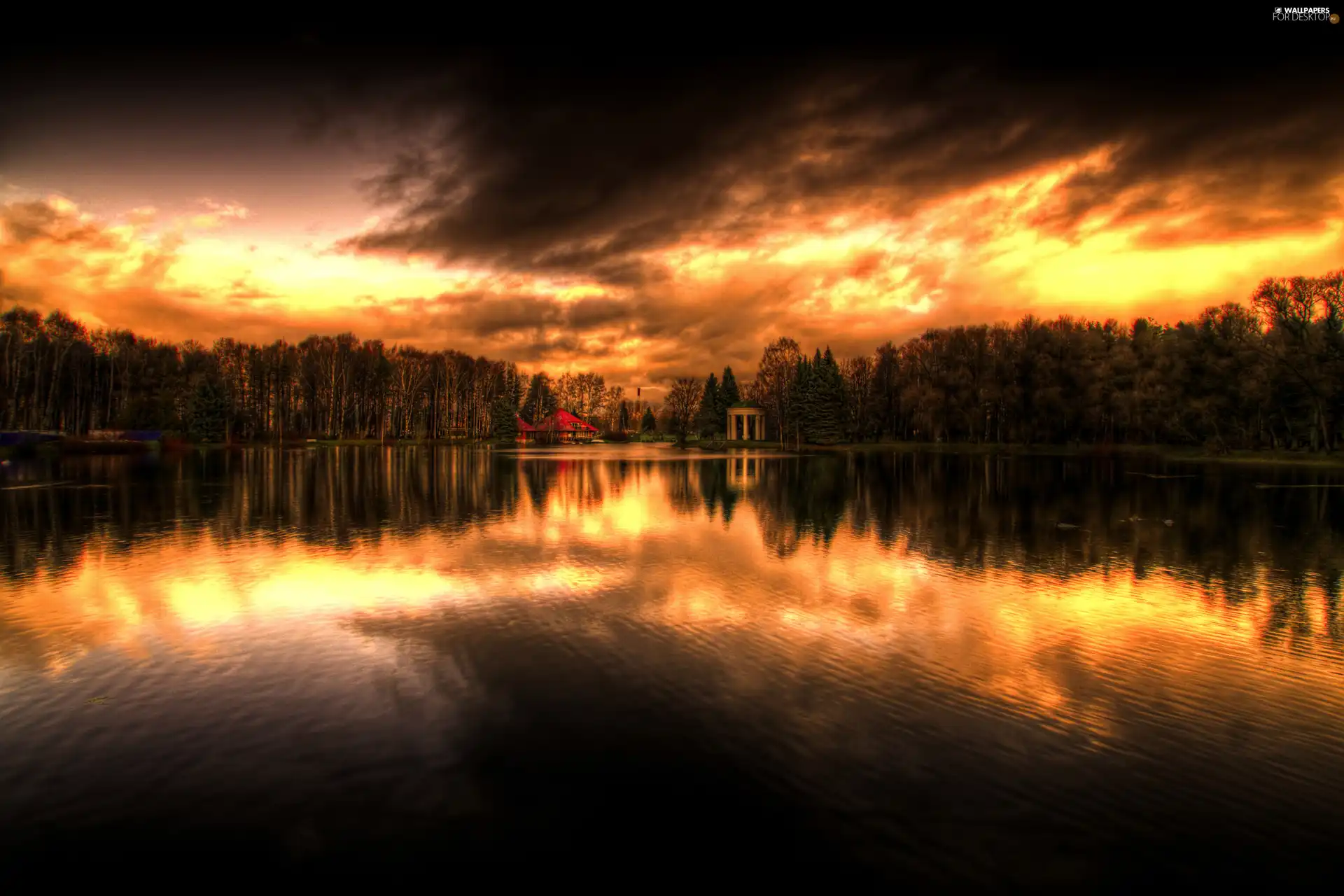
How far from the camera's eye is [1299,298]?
6781cm

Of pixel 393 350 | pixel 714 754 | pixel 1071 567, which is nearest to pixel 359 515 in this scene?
pixel 714 754

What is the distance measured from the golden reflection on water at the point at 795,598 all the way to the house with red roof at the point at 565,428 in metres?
126

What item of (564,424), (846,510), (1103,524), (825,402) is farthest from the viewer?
(564,424)

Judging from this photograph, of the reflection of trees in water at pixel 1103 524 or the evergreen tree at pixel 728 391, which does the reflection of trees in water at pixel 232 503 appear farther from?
the evergreen tree at pixel 728 391

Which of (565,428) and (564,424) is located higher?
(564,424)

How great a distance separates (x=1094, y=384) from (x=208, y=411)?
124m

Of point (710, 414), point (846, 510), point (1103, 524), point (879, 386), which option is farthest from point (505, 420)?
point (1103, 524)

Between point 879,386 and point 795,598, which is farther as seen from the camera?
point 879,386

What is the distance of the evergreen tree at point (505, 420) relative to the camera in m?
128

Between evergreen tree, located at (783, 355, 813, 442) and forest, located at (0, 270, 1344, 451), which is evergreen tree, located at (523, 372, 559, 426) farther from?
evergreen tree, located at (783, 355, 813, 442)

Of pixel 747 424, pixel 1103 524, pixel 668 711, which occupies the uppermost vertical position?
pixel 747 424

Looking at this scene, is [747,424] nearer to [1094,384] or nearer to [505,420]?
[505,420]

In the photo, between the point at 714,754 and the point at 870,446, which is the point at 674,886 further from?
the point at 870,446

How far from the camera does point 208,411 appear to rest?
9181 cm
